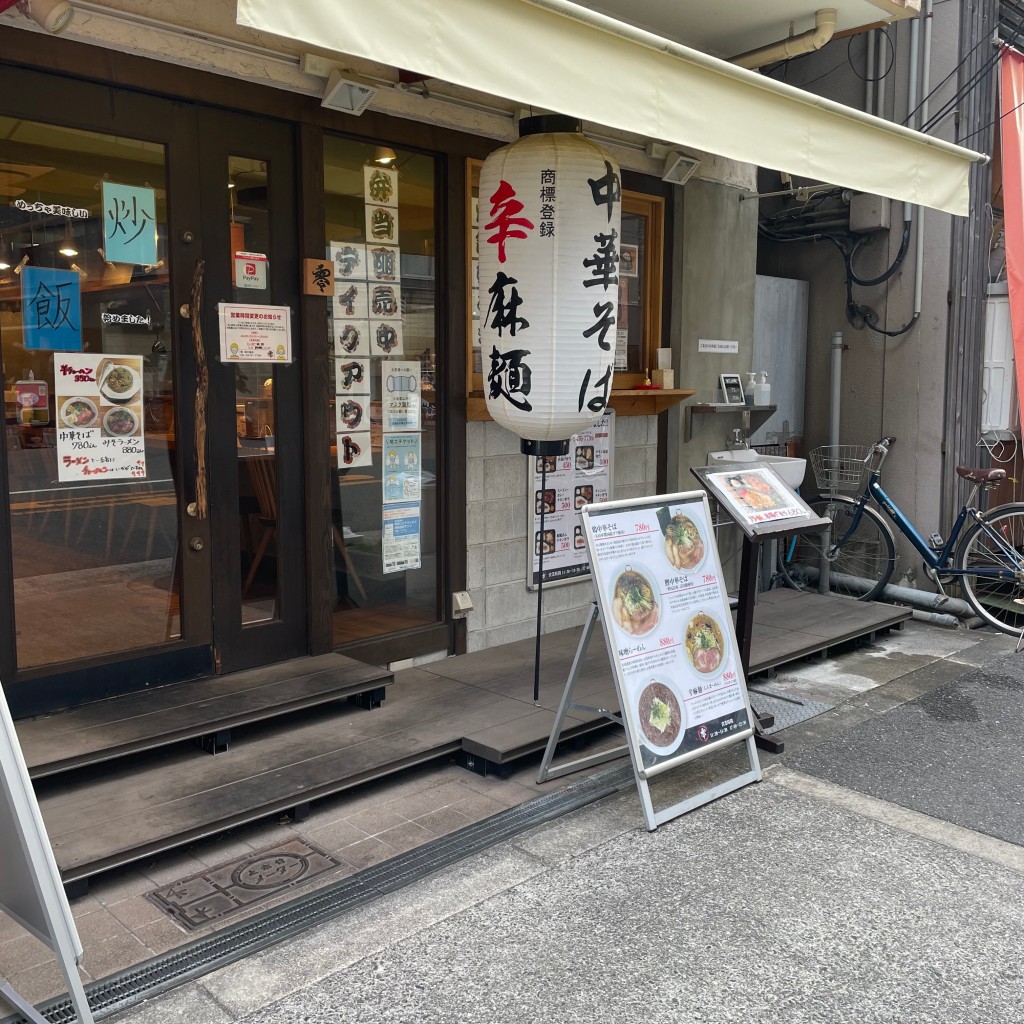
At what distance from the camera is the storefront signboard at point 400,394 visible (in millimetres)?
5812

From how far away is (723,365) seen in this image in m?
7.72

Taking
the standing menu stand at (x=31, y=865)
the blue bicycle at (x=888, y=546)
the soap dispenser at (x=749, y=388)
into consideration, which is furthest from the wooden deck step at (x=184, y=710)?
the blue bicycle at (x=888, y=546)

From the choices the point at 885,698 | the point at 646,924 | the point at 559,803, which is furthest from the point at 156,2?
the point at 885,698

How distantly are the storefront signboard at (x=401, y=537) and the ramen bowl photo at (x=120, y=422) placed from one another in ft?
5.24

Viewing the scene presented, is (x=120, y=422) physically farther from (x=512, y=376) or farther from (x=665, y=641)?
(x=665, y=641)

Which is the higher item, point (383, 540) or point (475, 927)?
point (383, 540)

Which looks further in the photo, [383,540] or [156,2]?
[383,540]

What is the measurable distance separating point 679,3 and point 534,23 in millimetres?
A: 3186

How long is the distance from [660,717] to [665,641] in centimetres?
34

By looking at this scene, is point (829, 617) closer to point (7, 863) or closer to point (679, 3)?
point (679, 3)

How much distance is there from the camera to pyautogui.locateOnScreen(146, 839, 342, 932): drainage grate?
359 centimetres

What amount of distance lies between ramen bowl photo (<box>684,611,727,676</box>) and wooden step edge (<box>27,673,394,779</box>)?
5.23 feet

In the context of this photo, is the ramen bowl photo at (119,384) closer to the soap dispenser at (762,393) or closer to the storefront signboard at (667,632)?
the storefront signboard at (667,632)

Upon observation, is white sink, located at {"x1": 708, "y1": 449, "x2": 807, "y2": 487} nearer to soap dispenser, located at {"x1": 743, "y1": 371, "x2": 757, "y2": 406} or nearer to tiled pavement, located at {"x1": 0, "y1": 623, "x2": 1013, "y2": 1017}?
soap dispenser, located at {"x1": 743, "y1": 371, "x2": 757, "y2": 406}
